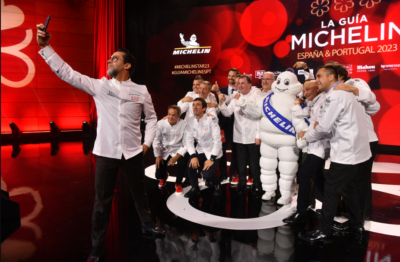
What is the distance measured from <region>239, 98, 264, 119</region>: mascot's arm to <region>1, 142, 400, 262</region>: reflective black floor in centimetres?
100

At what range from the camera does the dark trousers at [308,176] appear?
9.00ft

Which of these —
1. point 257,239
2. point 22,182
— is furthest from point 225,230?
point 22,182

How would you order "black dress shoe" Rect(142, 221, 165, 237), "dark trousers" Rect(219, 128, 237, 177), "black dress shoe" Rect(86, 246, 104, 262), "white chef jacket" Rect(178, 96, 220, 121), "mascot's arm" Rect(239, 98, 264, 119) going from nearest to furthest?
"black dress shoe" Rect(86, 246, 104, 262) < "black dress shoe" Rect(142, 221, 165, 237) < "mascot's arm" Rect(239, 98, 264, 119) < "white chef jacket" Rect(178, 96, 220, 121) < "dark trousers" Rect(219, 128, 237, 177)

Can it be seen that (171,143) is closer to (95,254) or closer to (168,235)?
(168,235)

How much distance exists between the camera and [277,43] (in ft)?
24.2

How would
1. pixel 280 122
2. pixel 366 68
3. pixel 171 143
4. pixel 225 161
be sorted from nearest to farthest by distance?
1. pixel 280 122
2. pixel 171 143
3. pixel 225 161
4. pixel 366 68

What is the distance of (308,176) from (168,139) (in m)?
1.85

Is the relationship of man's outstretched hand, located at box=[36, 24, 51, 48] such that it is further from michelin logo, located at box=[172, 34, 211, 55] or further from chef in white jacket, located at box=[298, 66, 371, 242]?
michelin logo, located at box=[172, 34, 211, 55]

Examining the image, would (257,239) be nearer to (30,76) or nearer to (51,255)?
(51,255)

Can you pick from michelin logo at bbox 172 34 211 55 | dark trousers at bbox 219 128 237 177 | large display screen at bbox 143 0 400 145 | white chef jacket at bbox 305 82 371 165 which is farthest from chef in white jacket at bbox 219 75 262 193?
michelin logo at bbox 172 34 211 55

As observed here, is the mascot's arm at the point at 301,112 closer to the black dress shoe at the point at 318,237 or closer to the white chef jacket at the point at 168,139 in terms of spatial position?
the black dress shoe at the point at 318,237

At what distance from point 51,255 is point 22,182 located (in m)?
2.52

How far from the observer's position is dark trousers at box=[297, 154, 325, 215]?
2.74m

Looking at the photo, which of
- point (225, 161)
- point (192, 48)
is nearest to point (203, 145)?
Answer: point (225, 161)
